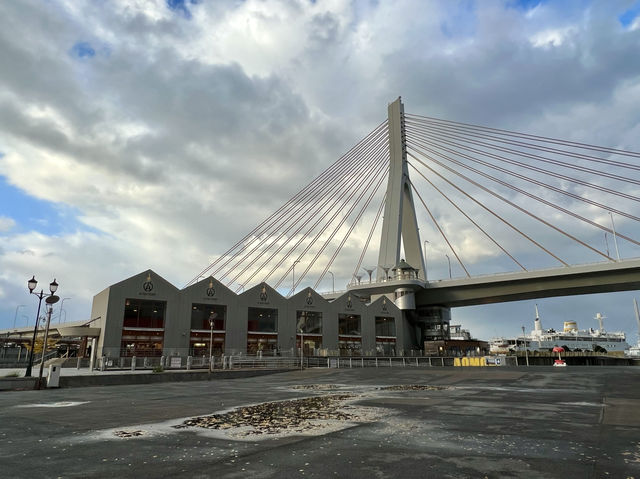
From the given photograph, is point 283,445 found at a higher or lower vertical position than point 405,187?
lower

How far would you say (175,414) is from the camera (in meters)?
12.8

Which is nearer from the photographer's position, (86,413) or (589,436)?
(589,436)

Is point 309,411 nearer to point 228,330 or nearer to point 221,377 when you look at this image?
point 221,377

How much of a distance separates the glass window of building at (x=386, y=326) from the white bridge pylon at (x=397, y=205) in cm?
1134

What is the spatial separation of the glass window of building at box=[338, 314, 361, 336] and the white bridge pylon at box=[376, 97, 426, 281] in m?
10.9

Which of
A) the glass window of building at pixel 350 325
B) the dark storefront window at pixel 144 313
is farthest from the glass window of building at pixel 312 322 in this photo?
the dark storefront window at pixel 144 313

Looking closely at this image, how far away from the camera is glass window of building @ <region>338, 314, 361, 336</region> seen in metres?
76.6

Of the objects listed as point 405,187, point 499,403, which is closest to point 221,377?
point 499,403

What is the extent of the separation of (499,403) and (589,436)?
6562mm

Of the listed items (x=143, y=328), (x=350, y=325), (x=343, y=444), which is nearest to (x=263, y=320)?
(x=350, y=325)

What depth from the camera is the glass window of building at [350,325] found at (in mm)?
76562

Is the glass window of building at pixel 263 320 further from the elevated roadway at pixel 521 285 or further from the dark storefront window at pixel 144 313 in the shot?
the elevated roadway at pixel 521 285

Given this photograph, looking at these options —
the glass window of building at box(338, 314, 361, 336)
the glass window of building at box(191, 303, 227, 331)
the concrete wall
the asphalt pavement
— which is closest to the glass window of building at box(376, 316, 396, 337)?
the concrete wall

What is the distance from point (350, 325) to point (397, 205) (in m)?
24.4
